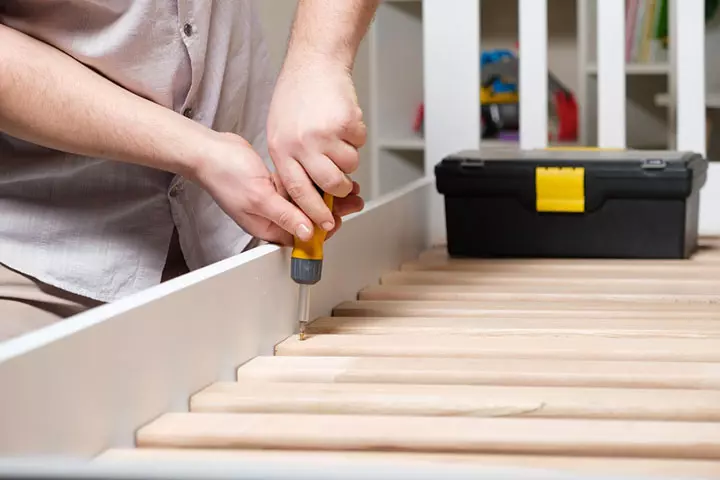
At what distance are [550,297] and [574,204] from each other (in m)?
0.33

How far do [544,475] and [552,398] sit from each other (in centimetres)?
36

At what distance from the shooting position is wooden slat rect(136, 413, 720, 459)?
1.89 ft

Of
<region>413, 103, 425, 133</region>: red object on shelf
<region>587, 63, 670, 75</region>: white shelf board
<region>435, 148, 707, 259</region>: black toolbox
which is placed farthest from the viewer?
<region>413, 103, 425, 133</region>: red object on shelf

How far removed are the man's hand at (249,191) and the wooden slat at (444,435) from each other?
260mm

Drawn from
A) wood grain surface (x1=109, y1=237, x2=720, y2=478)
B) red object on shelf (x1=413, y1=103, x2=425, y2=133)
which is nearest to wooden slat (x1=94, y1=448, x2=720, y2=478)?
wood grain surface (x1=109, y1=237, x2=720, y2=478)

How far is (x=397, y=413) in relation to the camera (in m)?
0.66

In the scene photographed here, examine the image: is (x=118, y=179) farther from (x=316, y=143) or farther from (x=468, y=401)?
(x=468, y=401)

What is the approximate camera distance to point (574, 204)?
1.37 meters

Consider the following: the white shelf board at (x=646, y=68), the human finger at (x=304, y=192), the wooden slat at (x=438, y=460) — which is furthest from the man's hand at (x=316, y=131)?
the white shelf board at (x=646, y=68)

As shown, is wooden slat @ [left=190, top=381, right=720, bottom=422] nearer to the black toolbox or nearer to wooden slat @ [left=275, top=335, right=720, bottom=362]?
wooden slat @ [left=275, top=335, right=720, bottom=362]

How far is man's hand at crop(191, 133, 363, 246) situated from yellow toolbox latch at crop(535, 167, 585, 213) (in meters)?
0.54

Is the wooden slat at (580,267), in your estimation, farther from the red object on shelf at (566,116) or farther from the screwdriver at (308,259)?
the red object on shelf at (566,116)

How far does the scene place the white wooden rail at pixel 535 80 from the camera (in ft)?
5.27

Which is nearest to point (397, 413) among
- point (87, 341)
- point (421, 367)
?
point (421, 367)
